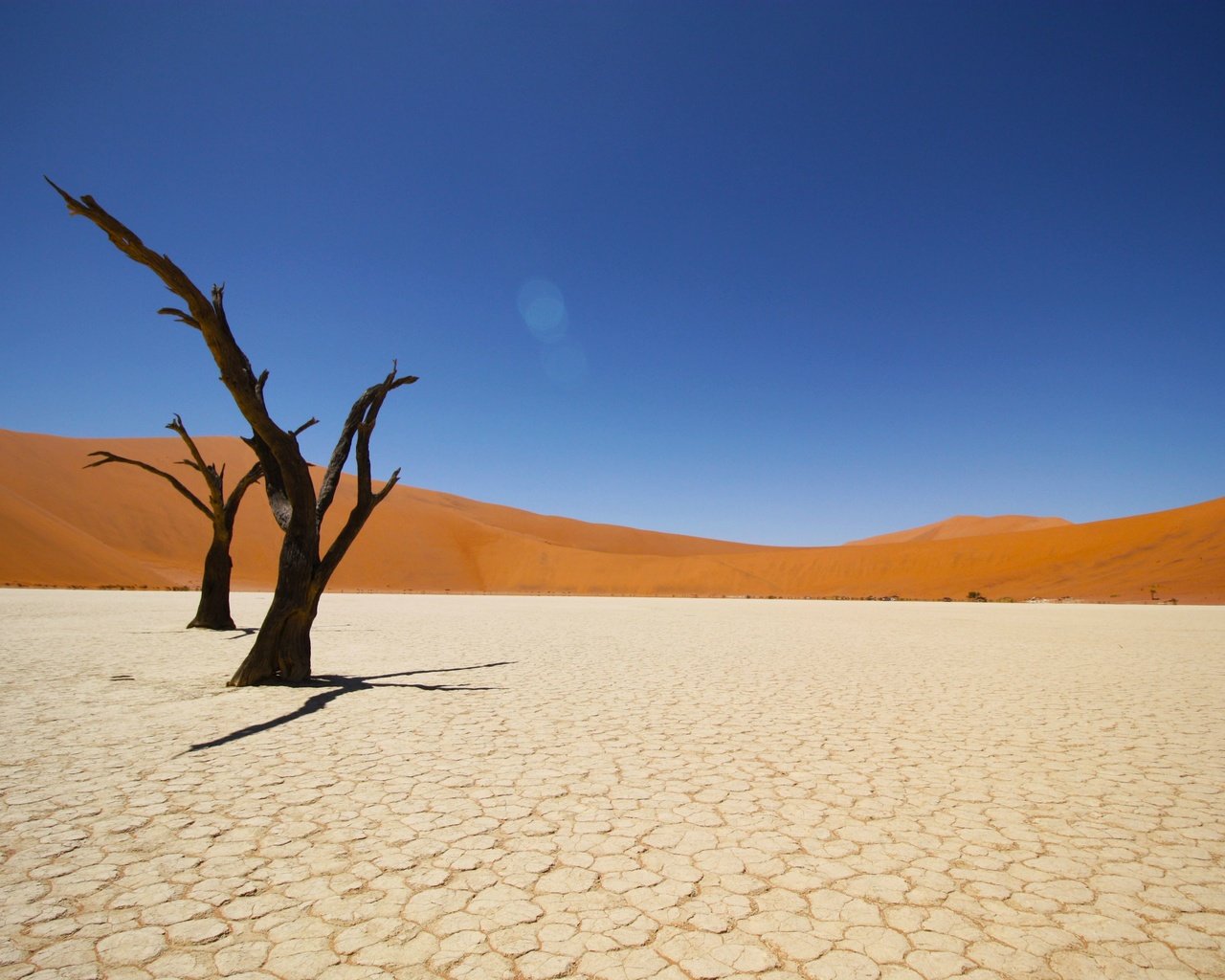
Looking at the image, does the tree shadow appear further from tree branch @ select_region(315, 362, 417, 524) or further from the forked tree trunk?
tree branch @ select_region(315, 362, 417, 524)

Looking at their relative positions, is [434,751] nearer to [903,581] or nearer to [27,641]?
[27,641]

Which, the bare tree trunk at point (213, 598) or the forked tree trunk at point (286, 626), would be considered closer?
the forked tree trunk at point (286, 626)

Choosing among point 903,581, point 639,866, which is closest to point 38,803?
point 639,866

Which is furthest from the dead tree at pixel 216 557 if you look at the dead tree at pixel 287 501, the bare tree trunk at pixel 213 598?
the dead tree at pixel 287 501

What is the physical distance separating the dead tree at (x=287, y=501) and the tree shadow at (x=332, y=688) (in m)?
0.41

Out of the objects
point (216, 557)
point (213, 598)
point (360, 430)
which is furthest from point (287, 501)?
point (213, 598)

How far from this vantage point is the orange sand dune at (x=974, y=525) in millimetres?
105312

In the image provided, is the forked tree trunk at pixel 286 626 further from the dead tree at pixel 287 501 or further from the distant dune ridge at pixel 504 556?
the distant dune ridge at pixel 504 556

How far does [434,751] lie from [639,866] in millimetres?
2421

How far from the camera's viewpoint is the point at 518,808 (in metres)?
3.62

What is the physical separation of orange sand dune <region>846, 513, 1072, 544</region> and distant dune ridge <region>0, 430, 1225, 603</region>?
61660mm

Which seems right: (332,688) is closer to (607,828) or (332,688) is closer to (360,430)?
(360,430)

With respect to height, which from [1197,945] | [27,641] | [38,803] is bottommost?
[1197,945]

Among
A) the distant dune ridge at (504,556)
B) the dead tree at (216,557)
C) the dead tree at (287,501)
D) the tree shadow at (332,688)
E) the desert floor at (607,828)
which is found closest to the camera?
the desert floor at (607,828)
